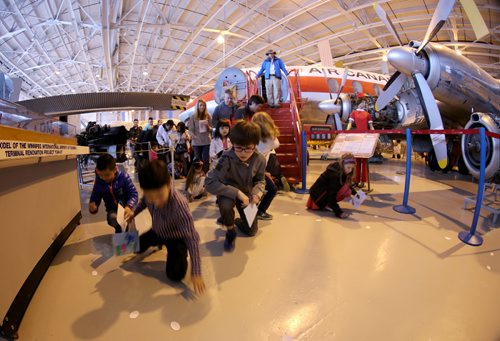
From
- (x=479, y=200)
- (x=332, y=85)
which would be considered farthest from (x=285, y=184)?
(x=332, y=85)

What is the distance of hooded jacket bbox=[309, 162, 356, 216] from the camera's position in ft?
9.44

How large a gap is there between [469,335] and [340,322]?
2.00 feet

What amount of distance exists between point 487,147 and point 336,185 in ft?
7.82

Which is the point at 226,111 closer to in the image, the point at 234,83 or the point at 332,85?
the point at 234,83

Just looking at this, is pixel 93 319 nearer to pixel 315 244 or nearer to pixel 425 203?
pixel 315 244

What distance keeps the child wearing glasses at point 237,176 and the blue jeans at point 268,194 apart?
534 mm

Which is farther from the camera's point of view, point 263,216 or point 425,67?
point 425,67

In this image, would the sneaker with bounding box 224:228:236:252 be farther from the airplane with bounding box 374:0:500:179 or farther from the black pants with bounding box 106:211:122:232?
the airplane with bounding box 374:0:500:179

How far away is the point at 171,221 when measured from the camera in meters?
1.59

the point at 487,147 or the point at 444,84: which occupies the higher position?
the point at 444,84

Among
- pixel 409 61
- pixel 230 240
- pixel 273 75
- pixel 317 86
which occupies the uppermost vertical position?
pixel 317 86

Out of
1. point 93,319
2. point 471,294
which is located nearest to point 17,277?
point 93,319

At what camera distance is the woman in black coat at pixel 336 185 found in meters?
2.88

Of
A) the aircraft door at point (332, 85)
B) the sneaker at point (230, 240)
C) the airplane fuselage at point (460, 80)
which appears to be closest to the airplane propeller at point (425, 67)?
the airplane fuselage at point (460, 80)
